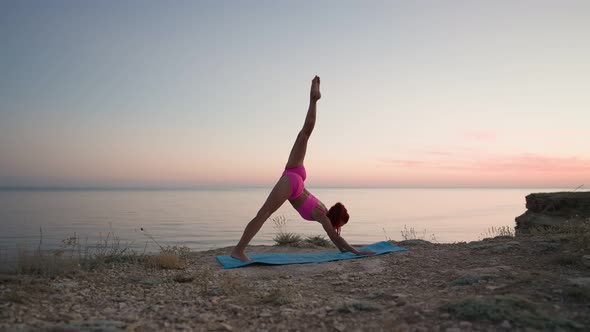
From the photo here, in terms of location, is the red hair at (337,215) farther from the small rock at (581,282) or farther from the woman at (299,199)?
the small rock at (581,282)

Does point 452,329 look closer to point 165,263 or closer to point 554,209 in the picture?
point 165,263

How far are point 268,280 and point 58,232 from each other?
14.3 m

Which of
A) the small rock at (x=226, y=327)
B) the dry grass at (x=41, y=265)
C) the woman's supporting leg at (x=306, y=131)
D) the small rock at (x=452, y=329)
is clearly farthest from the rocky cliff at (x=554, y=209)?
the dry grass at (x=41, y=265)

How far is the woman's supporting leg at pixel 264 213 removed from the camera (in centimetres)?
632

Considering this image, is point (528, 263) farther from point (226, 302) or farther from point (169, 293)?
point (169, 293)

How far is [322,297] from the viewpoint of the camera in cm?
434

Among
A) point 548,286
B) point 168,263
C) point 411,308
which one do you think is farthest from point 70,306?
point 548,286

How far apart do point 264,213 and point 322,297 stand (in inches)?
91.4

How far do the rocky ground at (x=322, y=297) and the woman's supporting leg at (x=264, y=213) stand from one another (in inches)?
20.4

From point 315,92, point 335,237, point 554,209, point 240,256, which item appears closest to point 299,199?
point 335,237

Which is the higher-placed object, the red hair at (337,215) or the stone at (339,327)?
the red hair at (337,215)

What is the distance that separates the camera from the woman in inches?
251

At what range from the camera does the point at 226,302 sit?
405 cm

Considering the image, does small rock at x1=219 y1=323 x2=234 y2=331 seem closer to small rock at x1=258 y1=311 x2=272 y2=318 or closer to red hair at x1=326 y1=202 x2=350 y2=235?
small rock at x1=258 y1=311 x2=272 y2=318
